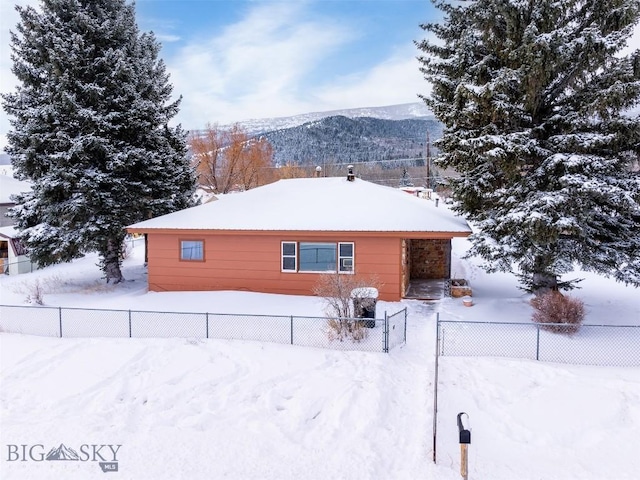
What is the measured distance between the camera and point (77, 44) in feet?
52.0

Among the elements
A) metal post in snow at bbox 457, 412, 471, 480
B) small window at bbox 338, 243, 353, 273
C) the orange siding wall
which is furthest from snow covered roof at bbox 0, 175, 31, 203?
metal post in snow at bbox 457, 412, 471, 480

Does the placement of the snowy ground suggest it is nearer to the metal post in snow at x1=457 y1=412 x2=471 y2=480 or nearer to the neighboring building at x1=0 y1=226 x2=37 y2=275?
the metal post in snow at x1=457 y1=412 x2=471 y2=480

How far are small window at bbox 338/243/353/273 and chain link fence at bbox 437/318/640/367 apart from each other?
13.5ft

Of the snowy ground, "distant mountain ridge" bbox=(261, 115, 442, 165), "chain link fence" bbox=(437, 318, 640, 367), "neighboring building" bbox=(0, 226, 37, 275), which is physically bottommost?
the snowy ground

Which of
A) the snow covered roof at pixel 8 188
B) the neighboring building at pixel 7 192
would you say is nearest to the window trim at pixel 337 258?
the neighboring building at pixel 7 192

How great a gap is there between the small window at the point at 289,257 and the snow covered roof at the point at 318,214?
0.80m

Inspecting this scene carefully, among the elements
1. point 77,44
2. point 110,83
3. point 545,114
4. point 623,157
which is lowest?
point 623,157

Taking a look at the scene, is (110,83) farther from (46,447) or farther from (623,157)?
(623,157)

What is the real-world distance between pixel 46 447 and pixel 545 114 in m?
13.7

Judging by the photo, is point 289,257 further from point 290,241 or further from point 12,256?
point 12,256

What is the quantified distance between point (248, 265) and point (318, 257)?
2.58 metres

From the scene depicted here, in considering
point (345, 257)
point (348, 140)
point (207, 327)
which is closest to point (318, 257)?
point (345, 257)

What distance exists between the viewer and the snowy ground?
217 inches

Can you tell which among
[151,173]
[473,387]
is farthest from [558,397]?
[151,173]
